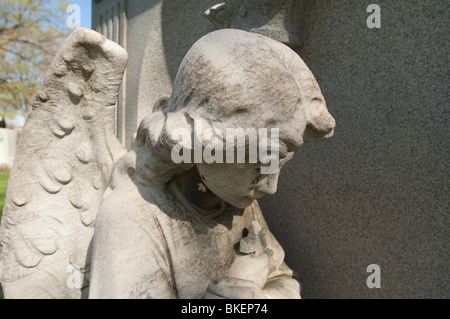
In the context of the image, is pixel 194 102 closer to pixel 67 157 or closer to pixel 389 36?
pixel 67 157

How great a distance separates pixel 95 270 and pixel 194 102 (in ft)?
1.63

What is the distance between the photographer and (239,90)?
2.38 ft

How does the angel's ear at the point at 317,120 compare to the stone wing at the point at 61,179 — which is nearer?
the angel's ear at the point at 317,120

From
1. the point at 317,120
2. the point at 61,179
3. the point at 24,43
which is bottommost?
the point at 61,179

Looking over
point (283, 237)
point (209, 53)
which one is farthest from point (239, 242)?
point (283, 237)

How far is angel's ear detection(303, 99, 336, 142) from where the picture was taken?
0.84 metres

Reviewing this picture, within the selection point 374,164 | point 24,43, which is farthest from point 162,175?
point 24,43

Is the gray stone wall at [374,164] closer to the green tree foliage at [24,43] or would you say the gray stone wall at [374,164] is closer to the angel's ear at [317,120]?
the angel's ear at [317,120]

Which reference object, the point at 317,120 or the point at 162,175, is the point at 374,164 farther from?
the point at 162,175

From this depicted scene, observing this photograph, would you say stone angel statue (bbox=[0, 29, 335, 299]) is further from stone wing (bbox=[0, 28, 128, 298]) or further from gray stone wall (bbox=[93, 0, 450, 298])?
gray stone wall (bbox=[93, 0, 450, 298])

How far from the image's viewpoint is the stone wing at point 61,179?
1062 mm

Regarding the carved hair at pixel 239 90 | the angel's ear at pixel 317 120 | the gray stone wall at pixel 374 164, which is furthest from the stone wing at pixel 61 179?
the gray stone wall at pixel 374 164

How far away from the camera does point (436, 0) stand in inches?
47.9

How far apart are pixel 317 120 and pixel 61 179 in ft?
2.60
